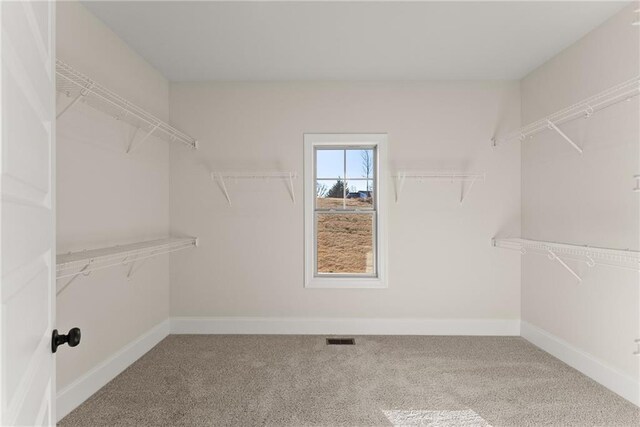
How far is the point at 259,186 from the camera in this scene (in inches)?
136

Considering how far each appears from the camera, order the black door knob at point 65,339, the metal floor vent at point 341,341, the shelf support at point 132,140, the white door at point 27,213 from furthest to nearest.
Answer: the metal floor vent at point 341,341 < the shelf support at point 132,140 < the black door knob at point 65,339 < the white door at point 27,213

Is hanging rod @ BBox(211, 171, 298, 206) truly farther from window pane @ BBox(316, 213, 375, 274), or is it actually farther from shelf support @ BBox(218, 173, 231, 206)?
window pane @ BBox(316, 213, 375, 274)

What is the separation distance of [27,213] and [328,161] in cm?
297

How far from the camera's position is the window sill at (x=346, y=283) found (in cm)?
344

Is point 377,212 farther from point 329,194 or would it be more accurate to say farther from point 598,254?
point 598,254

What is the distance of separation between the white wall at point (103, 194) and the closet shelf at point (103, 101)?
67 mm

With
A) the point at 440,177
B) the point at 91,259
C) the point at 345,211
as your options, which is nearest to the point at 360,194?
the point at 345,211

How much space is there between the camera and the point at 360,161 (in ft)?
11.6

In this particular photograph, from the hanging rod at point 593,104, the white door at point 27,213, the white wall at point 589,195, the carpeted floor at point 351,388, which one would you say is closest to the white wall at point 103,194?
the carpeted floor at point 351,388

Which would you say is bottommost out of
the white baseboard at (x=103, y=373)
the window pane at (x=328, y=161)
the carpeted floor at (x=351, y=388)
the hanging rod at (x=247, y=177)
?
the carpeted floor at (x=351, y=388)

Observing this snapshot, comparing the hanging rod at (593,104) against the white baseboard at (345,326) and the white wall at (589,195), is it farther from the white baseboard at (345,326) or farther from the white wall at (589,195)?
the white baseboard at (345,326)

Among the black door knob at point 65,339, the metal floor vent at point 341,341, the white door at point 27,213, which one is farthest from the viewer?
the metal floor vent at point 341,341

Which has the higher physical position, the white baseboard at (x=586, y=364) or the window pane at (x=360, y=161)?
the window pane at (x=360, y=161)

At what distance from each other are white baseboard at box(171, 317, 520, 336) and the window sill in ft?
1.04
